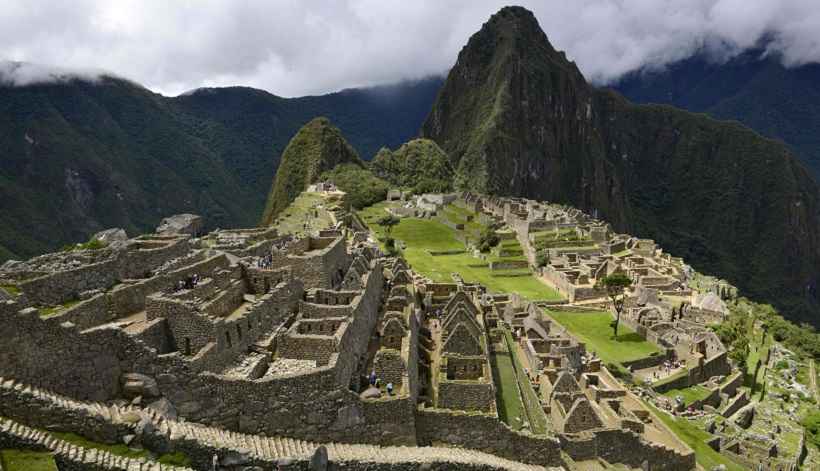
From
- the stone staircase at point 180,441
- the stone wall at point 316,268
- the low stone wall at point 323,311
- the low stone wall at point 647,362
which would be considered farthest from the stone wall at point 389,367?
the low stone wall at point 647,362

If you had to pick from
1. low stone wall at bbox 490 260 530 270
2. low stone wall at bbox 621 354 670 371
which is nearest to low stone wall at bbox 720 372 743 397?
low stone wall at bbox 621 354 670 371

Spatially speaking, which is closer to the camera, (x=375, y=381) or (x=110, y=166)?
(x=375, y=381)

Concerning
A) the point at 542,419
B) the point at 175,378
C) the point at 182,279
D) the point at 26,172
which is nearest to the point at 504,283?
the point at 542,419

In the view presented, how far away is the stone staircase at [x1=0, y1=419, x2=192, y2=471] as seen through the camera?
10.6 meters

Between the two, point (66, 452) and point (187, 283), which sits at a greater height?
point (187, 283)

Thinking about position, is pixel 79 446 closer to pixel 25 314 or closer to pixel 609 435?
pixel 25 314

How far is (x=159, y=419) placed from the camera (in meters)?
13.4

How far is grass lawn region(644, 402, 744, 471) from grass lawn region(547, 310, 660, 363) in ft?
21.9

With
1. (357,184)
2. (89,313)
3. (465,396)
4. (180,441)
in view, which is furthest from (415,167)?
(180,441)

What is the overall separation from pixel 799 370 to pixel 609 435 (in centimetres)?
4307

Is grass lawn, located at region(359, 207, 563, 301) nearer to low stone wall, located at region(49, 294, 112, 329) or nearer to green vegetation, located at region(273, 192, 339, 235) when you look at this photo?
green vegetation, located at region(273, 192, 339, 235)

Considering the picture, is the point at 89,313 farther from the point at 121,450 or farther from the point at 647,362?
the point at 647,362

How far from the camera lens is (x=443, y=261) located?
218ft

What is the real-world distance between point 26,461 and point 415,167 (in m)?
162
